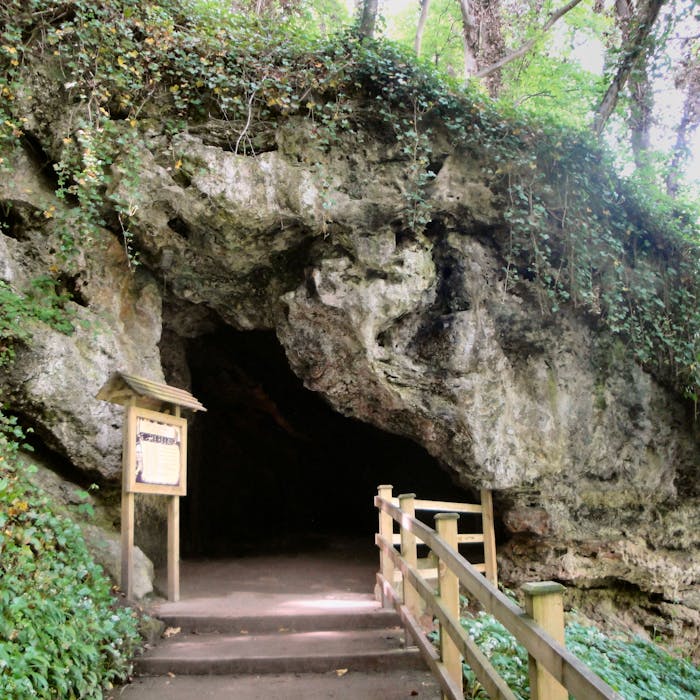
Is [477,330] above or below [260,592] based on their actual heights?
above

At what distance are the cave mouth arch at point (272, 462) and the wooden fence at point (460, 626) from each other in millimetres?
5817

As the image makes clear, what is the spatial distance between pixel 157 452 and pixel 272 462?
8.19 metres

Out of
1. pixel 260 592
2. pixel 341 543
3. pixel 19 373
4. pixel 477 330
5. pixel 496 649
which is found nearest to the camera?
pixel 496 649

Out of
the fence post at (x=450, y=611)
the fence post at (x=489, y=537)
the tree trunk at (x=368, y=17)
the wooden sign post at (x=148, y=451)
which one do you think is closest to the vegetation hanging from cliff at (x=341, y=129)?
the tree trunk at (x=368, y=17)

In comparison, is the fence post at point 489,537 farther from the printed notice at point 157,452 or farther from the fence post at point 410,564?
the printed notice at point 157,452

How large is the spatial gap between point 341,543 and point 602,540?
4711 mm

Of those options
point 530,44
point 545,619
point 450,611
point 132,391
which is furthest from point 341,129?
Answer: point 545,619

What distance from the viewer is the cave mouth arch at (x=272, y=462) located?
11055 millimetres

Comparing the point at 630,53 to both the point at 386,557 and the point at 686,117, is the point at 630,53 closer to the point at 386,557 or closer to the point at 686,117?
the point at 686,117

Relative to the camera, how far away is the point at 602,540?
8.01 metres

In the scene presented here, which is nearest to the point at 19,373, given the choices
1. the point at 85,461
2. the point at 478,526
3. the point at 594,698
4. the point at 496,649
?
the point at 85,461

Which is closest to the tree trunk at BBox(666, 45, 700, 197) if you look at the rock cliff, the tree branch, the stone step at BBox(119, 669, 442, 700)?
the tree branch

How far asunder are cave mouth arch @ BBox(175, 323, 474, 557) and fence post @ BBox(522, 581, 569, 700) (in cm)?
806

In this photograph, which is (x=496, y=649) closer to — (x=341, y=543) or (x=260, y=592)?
(x=260, y=592)
